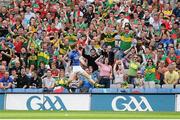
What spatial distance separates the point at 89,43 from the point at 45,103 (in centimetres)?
378

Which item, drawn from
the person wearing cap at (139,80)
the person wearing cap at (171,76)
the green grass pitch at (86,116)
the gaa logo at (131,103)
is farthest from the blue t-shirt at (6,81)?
the green grass pitch at (86,116)

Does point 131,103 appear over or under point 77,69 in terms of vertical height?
under

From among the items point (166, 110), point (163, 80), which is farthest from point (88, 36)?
point (166, 110)

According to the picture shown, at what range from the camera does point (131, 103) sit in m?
17.8

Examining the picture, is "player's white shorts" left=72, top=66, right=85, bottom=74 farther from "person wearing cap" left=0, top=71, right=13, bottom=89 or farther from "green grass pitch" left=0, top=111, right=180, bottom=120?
"green grass pitch" left=0, top=111, right=180, bottom=120

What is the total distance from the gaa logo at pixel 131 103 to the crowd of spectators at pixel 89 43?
1.24 metres

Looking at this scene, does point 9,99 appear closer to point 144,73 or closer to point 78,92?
point 78,92

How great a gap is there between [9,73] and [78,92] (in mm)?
3219

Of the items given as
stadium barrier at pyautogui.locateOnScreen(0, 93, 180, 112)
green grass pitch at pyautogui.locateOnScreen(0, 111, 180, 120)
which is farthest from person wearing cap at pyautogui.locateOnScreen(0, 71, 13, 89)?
green grass pitch at pyautogui.locateOnScreen(0, 111, 180, 120)

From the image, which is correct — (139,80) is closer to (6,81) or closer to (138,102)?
(138,102)

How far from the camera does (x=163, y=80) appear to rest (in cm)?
1903

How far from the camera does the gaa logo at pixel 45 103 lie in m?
18.1

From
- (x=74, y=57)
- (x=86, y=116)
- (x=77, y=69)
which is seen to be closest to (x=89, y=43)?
(x=74, y=57)

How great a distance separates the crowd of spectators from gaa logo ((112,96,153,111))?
48.7 inches
